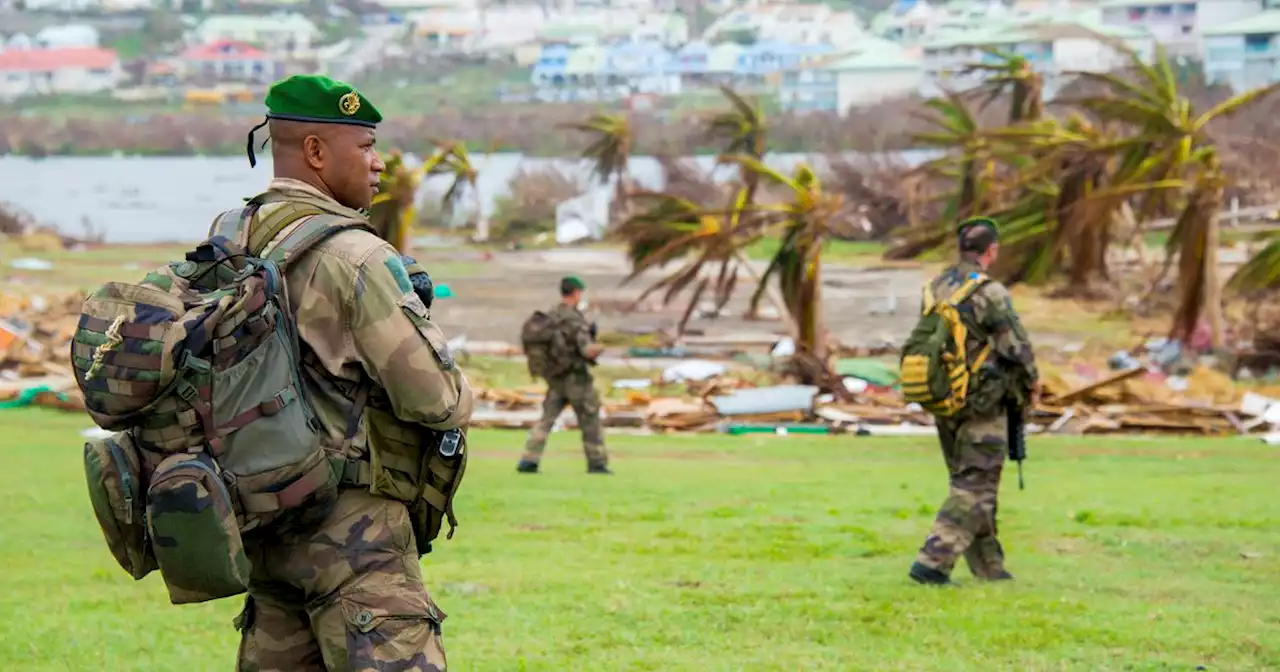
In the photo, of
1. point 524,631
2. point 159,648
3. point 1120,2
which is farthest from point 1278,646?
point 1120,2

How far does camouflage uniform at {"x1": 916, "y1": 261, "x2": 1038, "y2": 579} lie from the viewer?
31.5 ft

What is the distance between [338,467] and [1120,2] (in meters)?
86.7

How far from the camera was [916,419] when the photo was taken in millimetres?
22906

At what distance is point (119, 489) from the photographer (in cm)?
453

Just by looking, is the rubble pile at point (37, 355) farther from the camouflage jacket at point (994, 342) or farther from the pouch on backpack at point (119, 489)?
the pouch on backpack at point (119, 489)

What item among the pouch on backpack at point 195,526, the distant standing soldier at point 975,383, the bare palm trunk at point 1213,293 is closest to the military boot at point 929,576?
the distant standing soldier at point 975,383

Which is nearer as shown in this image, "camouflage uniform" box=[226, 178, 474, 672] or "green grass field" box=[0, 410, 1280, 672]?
"camouflage uniform" box=[226, 178, 474, 672]

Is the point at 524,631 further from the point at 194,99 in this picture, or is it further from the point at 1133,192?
the point at 194,99

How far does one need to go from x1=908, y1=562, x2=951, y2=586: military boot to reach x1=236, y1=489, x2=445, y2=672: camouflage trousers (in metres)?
5.44

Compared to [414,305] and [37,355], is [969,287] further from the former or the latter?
[37,355]

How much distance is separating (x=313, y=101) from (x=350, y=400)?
78 centimetres

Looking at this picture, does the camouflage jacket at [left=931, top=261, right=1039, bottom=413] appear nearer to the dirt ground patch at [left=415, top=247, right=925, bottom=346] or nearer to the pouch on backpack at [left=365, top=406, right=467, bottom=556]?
the pouch on backpack at [left=365, top=406, right=467, bottom=556]

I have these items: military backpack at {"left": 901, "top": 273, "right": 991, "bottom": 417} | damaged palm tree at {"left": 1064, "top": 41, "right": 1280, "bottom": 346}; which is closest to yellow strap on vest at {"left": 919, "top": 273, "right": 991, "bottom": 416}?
military backpack at {"left": 901, "top": 273, "right": 991, "bottom": 417}

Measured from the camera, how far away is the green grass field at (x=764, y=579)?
27.2ft
